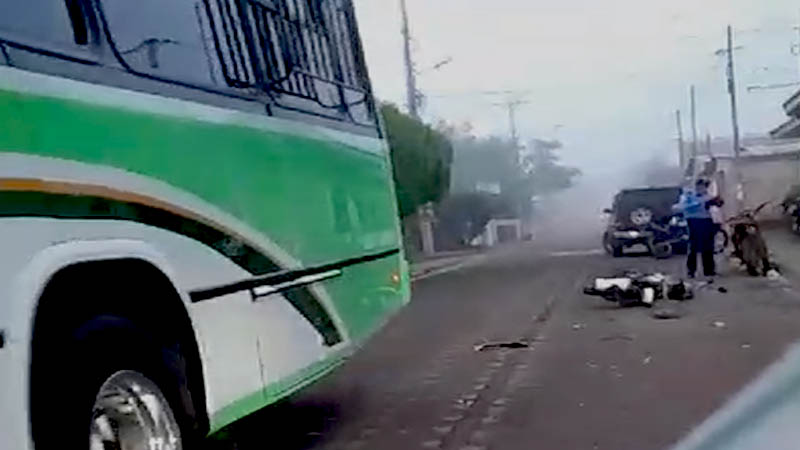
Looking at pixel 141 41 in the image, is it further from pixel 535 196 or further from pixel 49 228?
pixel 535 196

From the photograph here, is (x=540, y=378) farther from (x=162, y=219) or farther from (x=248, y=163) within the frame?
(x=162, y=219)

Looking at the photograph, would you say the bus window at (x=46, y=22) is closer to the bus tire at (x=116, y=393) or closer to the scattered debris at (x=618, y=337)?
the bus tire at (x=116, y=393)

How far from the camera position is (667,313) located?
16.5 metres

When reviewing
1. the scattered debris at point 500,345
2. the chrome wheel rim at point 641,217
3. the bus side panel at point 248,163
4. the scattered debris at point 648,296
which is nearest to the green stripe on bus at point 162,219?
the bus side panel at point 248,163

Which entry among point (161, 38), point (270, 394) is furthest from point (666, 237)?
point (161, 38)

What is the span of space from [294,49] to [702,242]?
1482cm

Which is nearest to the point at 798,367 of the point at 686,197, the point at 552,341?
the point at 552,341

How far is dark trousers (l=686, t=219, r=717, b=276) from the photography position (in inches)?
845

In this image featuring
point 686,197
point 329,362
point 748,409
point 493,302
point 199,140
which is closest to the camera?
point 748,409

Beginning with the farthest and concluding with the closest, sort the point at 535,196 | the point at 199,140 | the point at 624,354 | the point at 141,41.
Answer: the point at 535,196
the point at 624,354
the point at 199,140
the point at 141,41

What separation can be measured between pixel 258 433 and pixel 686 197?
14252 mm

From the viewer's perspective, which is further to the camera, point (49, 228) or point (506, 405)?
point (506, 405)

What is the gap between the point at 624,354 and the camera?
12555 millimetres

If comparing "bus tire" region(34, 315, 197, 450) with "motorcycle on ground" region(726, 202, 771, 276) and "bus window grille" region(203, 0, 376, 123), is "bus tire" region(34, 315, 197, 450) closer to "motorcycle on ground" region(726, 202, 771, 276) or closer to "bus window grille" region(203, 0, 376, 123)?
"bus window grille" region(203, 0, 376, 123)
